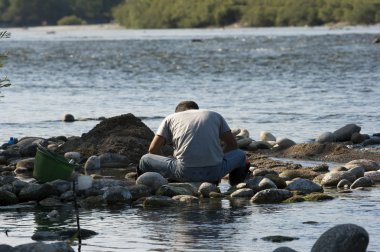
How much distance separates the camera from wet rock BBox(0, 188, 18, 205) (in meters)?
15.1

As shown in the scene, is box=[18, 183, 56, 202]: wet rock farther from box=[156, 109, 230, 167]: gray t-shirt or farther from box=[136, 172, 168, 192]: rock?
box=[156, 109, 230, 167]: gray t-shirt

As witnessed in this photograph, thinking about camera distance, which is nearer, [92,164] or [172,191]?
[172,191]

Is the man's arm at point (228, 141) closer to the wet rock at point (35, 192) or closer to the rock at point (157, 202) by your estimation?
the rock at point (157, 202)

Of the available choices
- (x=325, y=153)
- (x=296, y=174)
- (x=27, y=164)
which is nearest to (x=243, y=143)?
(x=325, y=153)

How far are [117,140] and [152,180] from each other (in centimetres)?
373

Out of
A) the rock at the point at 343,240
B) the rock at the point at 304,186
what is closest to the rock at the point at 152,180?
the rock at the point at 304,186

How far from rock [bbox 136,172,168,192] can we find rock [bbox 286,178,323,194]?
152 centimetres

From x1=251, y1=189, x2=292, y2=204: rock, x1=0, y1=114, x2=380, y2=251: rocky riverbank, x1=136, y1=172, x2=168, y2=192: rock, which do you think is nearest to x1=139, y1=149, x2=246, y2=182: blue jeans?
x1=0, y1=114, x2=380, y2=251: rocky riverbank

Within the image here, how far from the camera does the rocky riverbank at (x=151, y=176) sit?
→ 49.2 feet

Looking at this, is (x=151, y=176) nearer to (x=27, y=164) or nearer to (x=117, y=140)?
(x=27, y=164)

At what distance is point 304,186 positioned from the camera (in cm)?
1559

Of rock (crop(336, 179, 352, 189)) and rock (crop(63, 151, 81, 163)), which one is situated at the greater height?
rock (crop(336, 179, 352, 189))

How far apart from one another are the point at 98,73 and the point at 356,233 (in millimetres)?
44170

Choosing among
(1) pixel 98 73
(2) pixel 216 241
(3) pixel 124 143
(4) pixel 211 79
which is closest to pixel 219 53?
(1) pixel 98 73
